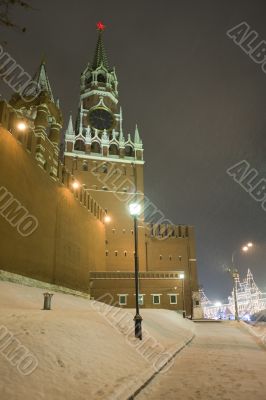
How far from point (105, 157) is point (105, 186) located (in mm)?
5245

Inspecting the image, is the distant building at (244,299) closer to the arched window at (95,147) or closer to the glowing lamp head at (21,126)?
the arched window at (95,147)

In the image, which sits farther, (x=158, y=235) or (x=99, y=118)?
(x=99, y=118)

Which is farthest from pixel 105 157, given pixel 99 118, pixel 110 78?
pixel 110 78

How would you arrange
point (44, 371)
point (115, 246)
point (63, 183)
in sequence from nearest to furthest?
point (44, 371) → point (63, 183) → point (115, 246)

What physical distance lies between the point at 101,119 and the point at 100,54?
1898 cm

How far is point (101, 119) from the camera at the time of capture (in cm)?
6262

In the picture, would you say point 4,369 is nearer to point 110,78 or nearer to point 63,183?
point 63,183

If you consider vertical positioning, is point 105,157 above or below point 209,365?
above

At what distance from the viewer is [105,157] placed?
56.2 m

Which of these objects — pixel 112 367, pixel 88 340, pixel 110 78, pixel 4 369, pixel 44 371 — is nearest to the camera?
pixel 4 369

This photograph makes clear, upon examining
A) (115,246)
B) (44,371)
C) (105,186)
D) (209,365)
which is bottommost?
(209,365)

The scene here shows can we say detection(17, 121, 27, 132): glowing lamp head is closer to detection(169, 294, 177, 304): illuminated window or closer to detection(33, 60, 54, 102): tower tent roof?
detection(33, 60, 54, 102): tower tent roof

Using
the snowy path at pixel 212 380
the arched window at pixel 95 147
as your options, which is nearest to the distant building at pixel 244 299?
the arched window at pixel 95 147

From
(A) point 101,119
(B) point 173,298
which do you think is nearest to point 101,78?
(A) point 101,119
